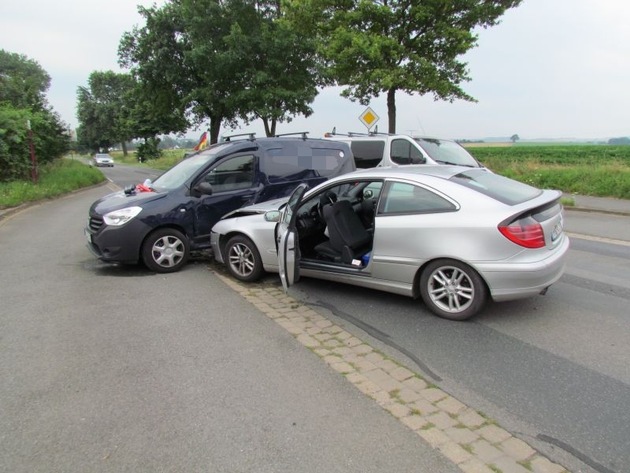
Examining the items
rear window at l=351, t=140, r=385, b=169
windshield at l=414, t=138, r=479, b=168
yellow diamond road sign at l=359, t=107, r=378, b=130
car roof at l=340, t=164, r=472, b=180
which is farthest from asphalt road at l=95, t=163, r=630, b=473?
yellow diamond road sign at l=359, t=107, r=378, b=130

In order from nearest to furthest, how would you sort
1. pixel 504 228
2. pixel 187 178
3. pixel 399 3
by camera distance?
pixel 504 228 → pixel 187 178 → pixel 399 3

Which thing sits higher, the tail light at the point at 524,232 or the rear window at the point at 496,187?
the rear window at the point at 496,187

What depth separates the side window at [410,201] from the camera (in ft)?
15.7

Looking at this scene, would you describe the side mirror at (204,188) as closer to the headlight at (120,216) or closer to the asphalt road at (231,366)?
the headlight at (120,216)

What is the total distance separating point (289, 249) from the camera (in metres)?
Result: 4.86

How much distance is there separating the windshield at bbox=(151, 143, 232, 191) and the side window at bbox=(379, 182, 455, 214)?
10.6ft

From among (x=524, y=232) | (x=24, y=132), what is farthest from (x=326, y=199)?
(x=24, y=132)

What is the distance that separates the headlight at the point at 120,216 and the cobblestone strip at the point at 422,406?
2841 mm

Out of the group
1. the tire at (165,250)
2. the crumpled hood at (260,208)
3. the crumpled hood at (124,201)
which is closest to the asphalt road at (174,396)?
the tire at (165,250)

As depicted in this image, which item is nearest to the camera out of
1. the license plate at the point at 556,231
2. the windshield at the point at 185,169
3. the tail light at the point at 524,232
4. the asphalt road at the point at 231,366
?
the asphalt road at the point at 231,366

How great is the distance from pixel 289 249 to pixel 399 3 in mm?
16984

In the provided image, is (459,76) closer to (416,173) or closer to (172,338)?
(416,173)

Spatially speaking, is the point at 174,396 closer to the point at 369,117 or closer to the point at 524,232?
the point at 524,232

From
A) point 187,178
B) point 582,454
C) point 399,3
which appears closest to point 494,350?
point 582,454
